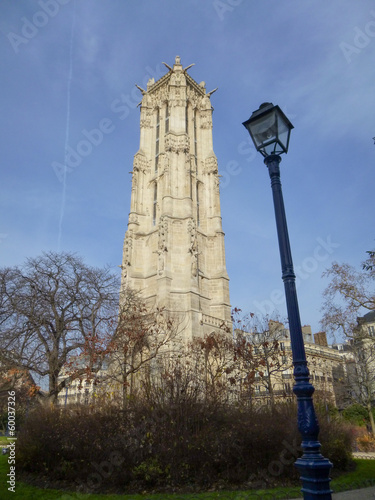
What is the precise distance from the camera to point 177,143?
106 feet

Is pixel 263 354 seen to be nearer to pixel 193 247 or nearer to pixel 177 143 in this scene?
pixel 193 247

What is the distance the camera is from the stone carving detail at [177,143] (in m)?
31.9

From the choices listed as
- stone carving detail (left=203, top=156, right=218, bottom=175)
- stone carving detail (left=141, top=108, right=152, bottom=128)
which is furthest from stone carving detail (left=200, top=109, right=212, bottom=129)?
stone carving detail (left=141, top=108, right=152, bottom=128)

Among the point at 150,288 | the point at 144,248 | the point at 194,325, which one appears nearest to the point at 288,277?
the point at 194,325

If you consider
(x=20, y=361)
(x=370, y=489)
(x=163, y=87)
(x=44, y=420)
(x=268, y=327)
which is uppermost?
(x=163, y=87)

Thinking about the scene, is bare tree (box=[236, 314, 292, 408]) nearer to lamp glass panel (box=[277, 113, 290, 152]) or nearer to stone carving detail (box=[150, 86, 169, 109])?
lamp glass panel (box=[277, 113, 290, 152])

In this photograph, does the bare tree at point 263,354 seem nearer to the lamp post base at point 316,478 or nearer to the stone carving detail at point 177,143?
the lamp post base at point 316,478

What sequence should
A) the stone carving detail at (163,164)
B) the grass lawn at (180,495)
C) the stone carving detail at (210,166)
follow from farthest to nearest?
1. the stone carving detail at (210,166)
2. the stone carving detail at (163,164)
3. the grass lawn at (180,495)

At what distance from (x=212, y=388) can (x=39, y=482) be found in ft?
17.5

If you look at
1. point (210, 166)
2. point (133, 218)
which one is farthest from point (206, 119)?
point (133, 218)

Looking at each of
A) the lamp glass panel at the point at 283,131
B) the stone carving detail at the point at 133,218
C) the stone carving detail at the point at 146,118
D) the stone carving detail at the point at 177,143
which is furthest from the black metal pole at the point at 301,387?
the stone carving detail at the point at 146,118

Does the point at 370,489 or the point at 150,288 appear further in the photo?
the point at 150,288

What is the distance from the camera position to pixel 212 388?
10641 mm

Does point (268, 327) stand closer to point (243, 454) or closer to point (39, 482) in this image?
point (243, 454)
